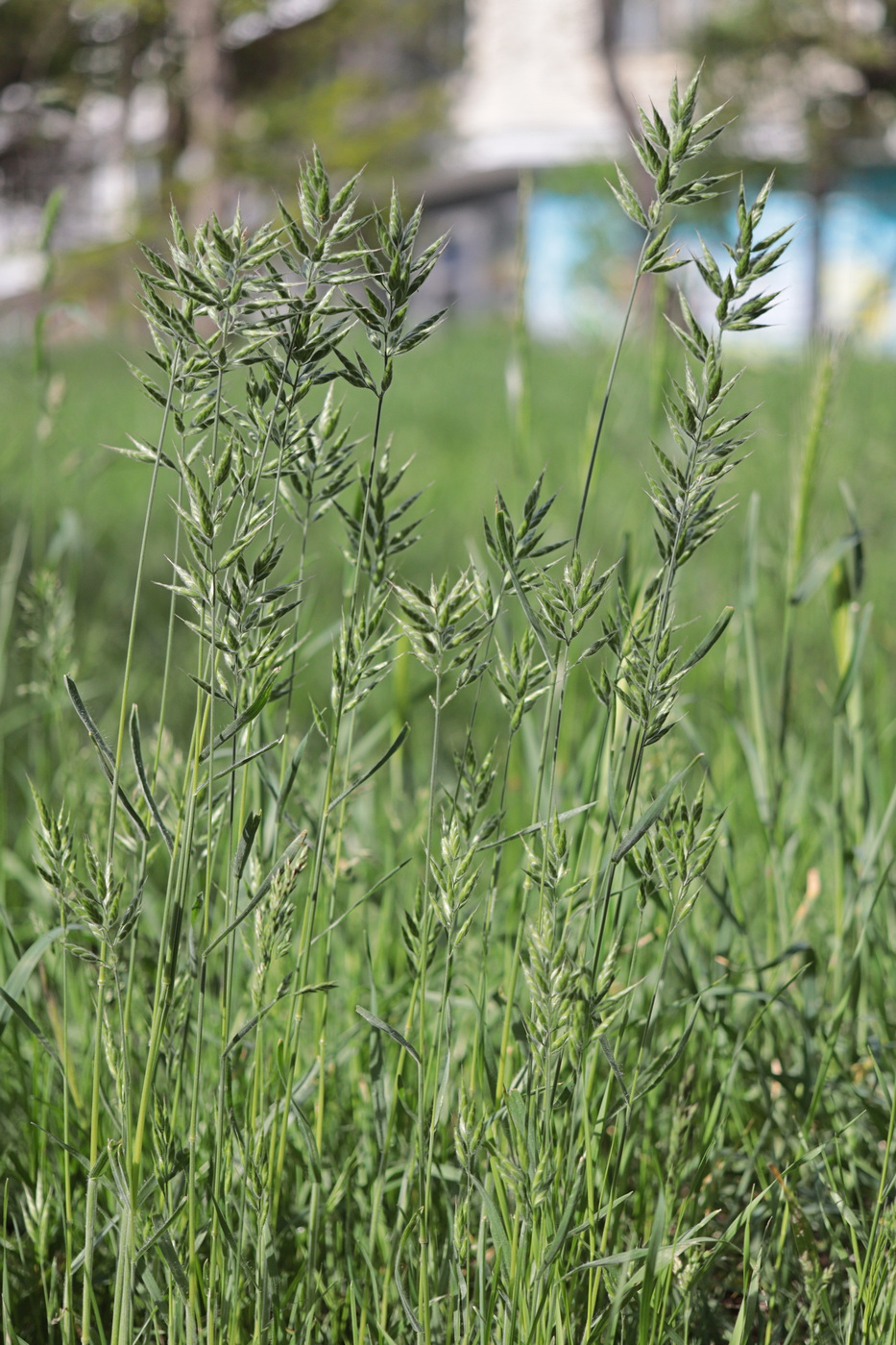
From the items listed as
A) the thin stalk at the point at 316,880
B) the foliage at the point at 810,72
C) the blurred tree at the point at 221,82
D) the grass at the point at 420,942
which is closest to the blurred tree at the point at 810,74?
the foliage at the point at 810,72

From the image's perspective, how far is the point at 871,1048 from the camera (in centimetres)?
77

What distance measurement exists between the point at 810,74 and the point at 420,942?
1685cm

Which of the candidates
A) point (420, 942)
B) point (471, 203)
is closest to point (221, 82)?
point (471, 203)

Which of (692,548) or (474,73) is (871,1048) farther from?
(474,73)

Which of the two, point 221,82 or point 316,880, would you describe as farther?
point 221,82

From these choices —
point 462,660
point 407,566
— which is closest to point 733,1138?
point 462,660

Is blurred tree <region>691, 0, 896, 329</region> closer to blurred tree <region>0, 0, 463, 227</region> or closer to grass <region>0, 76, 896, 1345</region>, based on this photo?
blurred tree <region>0, 0, 463, 227</region>

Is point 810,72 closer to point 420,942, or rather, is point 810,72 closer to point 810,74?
point 810,74

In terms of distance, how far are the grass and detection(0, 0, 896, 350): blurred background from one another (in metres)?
8.17

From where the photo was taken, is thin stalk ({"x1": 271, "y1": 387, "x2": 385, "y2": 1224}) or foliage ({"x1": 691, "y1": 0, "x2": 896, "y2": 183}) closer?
thin stalk ({"x1": 271, "y1": 387, "x2": 385, "y2": 1224})

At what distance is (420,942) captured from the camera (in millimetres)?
544

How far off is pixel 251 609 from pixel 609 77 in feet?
36.2

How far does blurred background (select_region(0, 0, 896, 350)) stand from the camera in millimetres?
10992

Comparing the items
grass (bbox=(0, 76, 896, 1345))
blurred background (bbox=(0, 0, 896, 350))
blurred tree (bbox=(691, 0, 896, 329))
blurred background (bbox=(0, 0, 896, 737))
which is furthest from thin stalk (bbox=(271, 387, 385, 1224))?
blurred tree (bbox=(691, 0, 896, 329))
